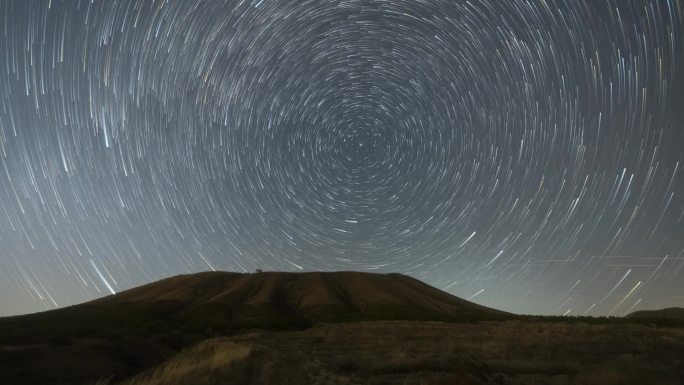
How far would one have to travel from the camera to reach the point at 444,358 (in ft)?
82.4

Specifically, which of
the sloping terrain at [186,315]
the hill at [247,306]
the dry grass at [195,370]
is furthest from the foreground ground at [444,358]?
the hill at [247,306]

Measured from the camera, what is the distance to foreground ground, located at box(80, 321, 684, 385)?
19094 millimetres

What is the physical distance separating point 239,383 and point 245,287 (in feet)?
219

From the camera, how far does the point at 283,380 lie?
19344mm

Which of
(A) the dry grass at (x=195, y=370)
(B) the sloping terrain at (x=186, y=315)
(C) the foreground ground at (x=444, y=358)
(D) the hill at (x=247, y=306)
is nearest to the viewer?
(A) the dry grass at (x=195, y=370)

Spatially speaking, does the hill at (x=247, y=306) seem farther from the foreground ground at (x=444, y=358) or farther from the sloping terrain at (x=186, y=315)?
the foreground ground at (x=444, y=358)

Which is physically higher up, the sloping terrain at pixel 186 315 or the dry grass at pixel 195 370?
the sloping terrain at pixel 186 315

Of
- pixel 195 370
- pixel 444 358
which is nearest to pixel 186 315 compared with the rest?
pixel 444 358

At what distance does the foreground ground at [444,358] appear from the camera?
1909 centimetres

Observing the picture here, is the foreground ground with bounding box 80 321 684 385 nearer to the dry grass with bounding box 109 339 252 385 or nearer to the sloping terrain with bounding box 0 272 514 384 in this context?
the dry grass with bounding box 109 339 252 385

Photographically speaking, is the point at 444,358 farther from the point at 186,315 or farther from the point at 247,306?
the point at 247,306

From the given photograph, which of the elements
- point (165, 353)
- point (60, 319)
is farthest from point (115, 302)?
point (165, 353)

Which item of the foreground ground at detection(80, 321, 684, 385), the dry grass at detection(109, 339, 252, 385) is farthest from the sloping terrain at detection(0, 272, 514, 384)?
the foreground ground at detection(80, 321, 684, 385)

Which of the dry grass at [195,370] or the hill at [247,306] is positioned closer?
the dry grass at [195,370]
